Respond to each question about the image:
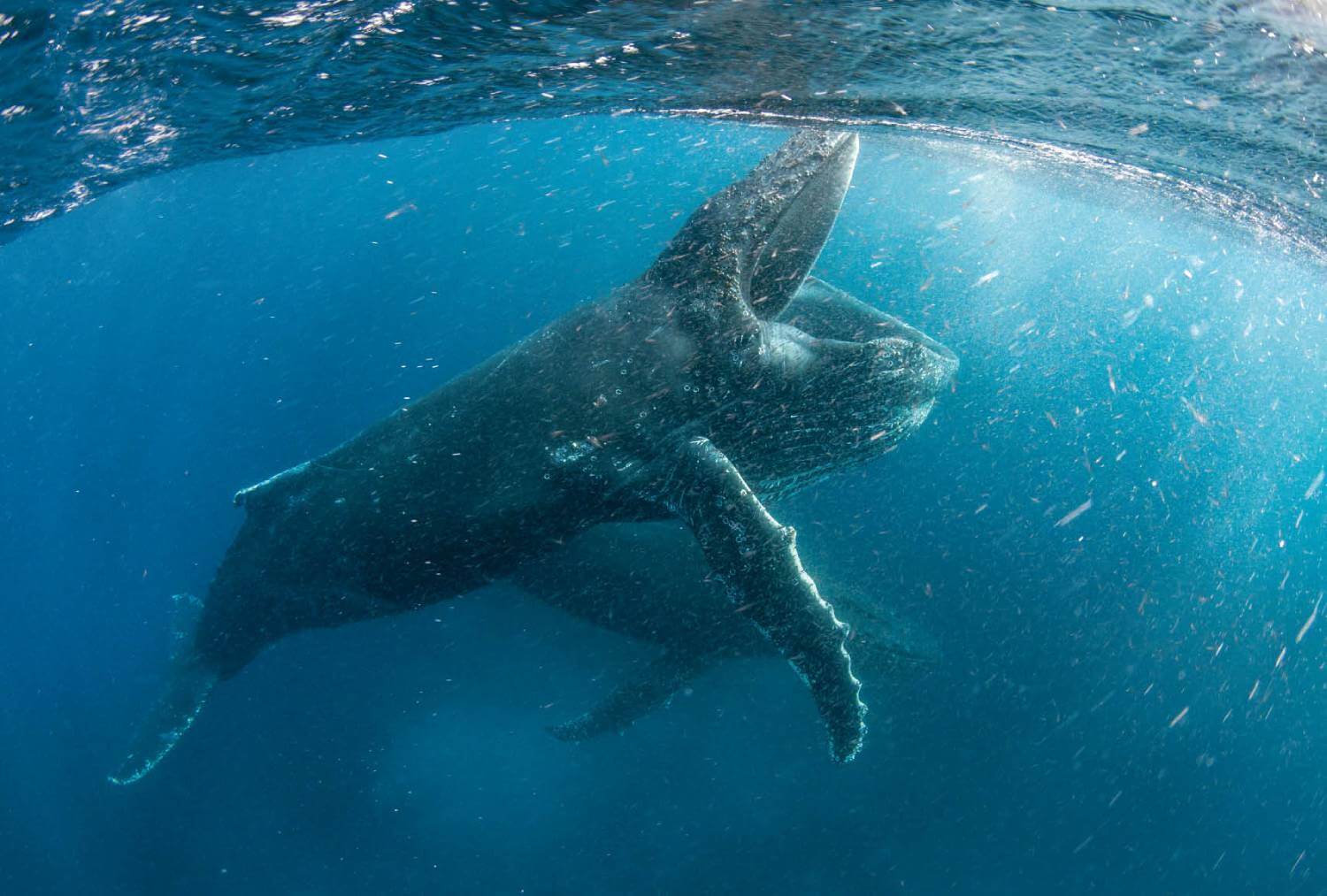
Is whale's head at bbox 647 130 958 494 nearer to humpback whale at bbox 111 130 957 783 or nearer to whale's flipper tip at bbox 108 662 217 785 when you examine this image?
humpback whale at bbox 111 130 957 783

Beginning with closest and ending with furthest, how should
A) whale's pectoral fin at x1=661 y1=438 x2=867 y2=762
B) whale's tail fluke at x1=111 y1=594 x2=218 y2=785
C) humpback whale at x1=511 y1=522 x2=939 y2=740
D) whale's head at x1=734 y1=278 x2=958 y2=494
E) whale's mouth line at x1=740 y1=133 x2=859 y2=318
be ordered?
whale's pectoral fin at x1=661 y1=438 x2=867 y2=762 < whale's mouth line at x1=740 y1=133 x2=859 y2=318 < whale's head at x1=734 y1=278 x2=958 y2=494 < whale's tail fluke at x1=111 y1=594 x2=218 y2=785 < humpback whale at x1=511 y1=522 x2=939 y2=740

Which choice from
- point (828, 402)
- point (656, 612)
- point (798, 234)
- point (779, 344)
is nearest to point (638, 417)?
point (779, 344)

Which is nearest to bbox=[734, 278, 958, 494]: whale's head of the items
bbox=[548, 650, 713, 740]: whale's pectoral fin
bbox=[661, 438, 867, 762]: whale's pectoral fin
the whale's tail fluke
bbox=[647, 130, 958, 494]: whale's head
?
bbox=[647, 130, 958, 494]: whale's head

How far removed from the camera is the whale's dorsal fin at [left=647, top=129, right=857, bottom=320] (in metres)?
6.07

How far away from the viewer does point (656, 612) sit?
977 centimetres

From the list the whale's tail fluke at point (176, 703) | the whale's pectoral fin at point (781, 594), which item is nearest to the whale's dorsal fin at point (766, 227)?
the whale's pectoral fin at point (781, 594)

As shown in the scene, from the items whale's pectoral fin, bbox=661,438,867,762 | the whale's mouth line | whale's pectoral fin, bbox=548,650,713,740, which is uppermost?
the whale's mouth line

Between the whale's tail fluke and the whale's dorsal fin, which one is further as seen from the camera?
the whale's tail fluke

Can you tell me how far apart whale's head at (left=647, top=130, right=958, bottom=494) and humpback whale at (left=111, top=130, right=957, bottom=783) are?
18 millimetres

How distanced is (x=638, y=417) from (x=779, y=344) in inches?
61.9

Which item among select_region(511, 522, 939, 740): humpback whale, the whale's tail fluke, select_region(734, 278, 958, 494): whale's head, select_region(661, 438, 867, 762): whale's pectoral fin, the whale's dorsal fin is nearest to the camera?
select_region(661, 438, 867, 762): whale's pectoral fin

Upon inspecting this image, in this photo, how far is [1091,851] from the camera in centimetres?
1519

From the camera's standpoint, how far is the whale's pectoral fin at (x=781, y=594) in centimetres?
493

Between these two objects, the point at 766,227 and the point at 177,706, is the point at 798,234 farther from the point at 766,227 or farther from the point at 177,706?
the point at 177,706
